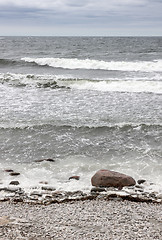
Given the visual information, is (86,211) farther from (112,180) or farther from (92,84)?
(92,84)

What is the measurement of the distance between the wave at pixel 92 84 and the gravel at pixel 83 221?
14.8 metres

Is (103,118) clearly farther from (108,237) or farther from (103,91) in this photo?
(108,237)

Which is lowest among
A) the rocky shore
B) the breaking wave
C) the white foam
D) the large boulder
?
the rocky shore

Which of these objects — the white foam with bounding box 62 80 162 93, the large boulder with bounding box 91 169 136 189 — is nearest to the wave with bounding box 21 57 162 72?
the white foam with bounding box 62 80 162 93

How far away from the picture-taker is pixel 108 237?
5918mm

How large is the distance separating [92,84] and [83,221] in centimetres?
1774

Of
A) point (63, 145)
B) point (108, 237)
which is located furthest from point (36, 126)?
point (108, 237)

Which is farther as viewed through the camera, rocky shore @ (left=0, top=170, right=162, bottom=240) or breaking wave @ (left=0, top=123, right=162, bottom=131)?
breaking wave @ (left=0, top=123, right=162, bottom=131)

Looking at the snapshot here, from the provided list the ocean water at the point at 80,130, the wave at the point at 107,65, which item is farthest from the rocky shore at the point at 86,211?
the wave at the point at 107,65

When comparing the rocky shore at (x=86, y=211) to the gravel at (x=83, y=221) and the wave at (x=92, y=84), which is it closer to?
the gravel at (x=83, y=221)

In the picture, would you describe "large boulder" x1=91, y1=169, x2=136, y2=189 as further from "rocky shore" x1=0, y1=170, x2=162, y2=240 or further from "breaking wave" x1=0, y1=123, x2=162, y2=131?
"breaking wave" x1=0, y1=123, x2=162, y2=131

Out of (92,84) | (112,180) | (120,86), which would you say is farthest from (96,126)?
(92,84)

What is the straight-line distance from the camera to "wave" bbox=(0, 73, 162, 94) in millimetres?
21969

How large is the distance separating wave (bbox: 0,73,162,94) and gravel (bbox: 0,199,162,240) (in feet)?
48.4
